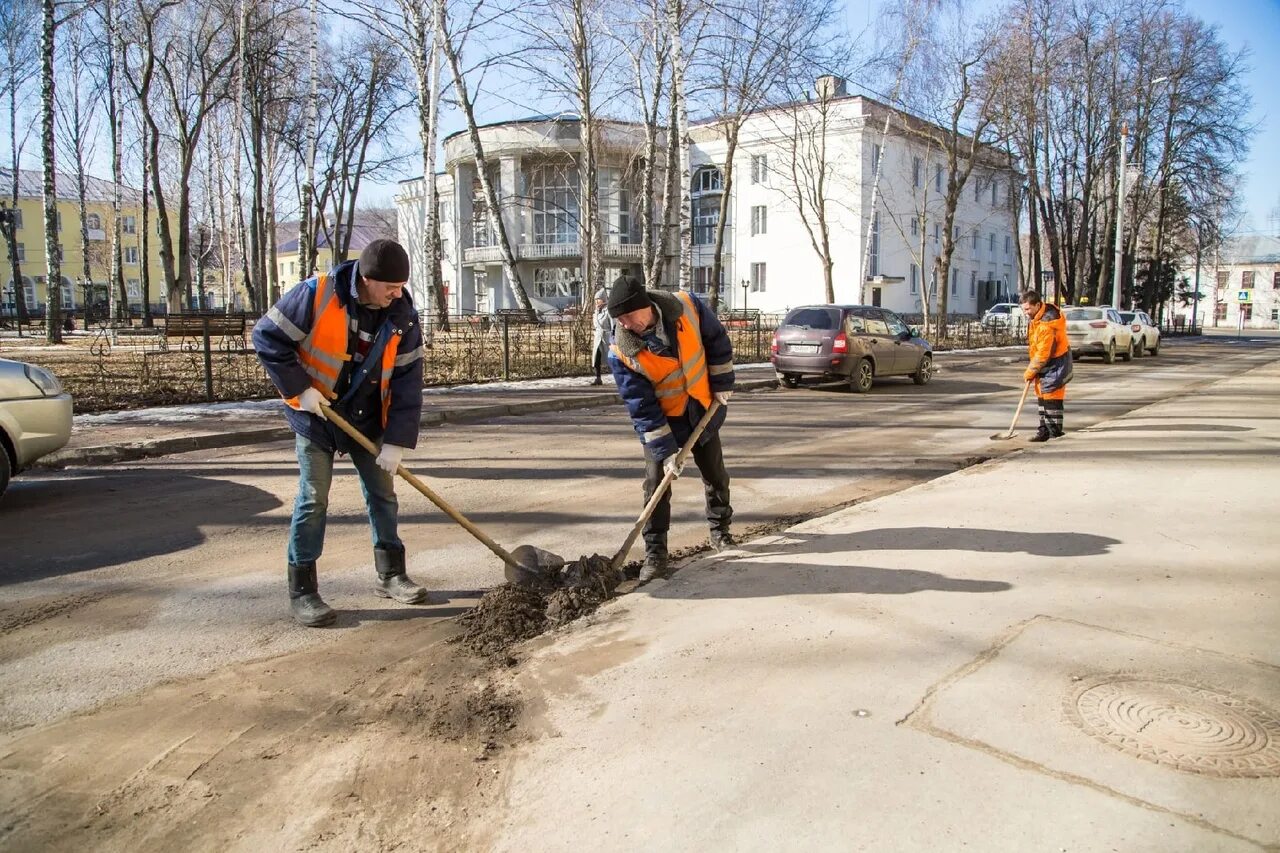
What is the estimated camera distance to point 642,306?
4.23 m

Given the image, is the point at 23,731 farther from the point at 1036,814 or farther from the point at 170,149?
the point at 170,149

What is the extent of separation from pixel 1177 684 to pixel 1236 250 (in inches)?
4221

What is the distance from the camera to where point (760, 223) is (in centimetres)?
4759

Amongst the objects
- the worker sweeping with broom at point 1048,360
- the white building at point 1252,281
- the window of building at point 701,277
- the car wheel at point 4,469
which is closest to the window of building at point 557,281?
the window of building at point 701,277

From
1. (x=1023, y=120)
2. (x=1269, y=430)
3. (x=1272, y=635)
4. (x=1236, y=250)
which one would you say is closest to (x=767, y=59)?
(x=1023, y=120)

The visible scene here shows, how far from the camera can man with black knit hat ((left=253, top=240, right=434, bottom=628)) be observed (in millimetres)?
3730

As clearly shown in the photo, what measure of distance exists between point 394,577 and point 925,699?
2.60 metres

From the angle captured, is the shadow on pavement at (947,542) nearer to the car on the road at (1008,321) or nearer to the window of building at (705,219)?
the car on the road at (1008,321)

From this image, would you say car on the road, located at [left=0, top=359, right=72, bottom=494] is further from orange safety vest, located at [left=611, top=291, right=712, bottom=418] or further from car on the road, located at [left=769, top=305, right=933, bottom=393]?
car on the road, located at [left=769, top=305, right=933, bottom=393]

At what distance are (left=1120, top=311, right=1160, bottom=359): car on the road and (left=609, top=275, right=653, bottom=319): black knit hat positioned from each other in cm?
2634

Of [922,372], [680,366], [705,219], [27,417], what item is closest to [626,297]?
[680,366]

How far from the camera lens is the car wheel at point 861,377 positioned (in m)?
15.2

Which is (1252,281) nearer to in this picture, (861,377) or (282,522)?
(861,377)

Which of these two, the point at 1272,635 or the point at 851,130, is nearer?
the point at 1272,635
